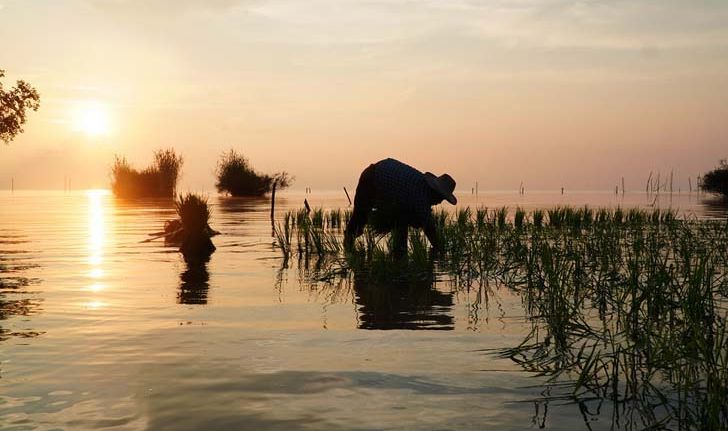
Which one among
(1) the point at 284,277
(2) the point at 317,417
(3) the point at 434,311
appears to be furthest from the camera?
(1) the point at 284,277

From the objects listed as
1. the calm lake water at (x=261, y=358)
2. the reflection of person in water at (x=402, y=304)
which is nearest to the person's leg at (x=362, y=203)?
the reflection of person in water at (x=402, y=304)

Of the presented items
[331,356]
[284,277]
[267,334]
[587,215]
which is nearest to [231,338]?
[267,334]

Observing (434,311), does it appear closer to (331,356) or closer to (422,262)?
(331,356)

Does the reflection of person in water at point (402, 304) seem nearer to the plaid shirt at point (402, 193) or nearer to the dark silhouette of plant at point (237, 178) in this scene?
the plaid shirt at point (402, 193)

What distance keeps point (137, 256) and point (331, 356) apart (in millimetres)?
8165

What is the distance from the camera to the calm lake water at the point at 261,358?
3.49 m

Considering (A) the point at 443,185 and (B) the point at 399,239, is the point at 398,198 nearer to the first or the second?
(B) the point at 399,239

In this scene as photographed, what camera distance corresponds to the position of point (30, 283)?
8.52 m

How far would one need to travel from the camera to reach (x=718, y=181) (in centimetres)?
5959

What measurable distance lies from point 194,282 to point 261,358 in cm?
432

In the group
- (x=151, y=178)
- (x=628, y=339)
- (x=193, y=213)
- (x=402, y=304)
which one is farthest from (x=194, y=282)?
(x=151, y=178)

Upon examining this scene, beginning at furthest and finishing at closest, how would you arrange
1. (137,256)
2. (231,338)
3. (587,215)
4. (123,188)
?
(123,188) < (587,215) < (137,256) < (231,338)

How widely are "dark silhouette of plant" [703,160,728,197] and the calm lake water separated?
5728 centimetres

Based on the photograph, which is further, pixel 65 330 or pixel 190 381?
pixel 65 330
